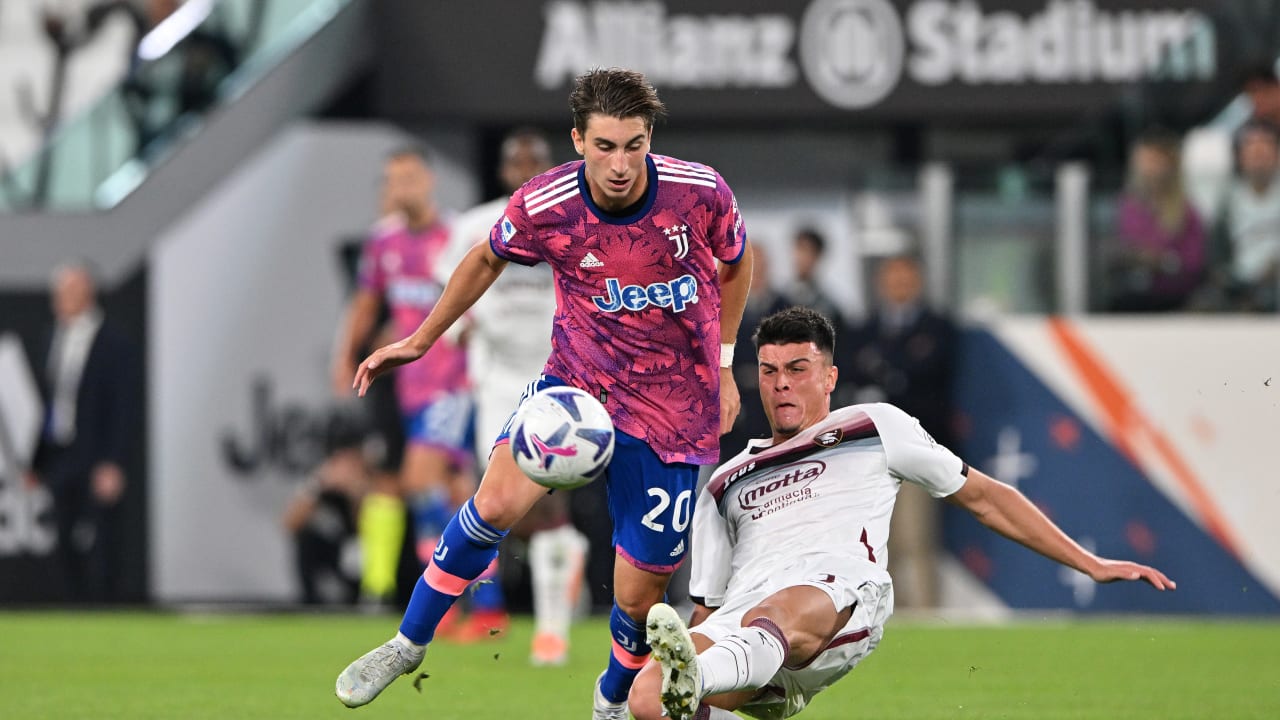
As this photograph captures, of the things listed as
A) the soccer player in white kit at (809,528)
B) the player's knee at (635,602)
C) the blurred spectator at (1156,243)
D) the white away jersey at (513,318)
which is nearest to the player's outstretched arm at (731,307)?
the soccer player in white kit at (809,528)

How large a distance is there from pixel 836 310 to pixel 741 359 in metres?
0.80

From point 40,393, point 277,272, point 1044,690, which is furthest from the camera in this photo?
point 277,272

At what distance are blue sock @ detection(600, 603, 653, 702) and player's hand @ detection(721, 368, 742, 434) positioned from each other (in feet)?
2.34

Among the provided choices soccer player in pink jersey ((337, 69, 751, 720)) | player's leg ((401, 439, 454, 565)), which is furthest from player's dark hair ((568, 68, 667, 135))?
player's leg ((401, 439, 454, 565))

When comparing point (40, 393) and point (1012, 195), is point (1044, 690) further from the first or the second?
point (40, 393)

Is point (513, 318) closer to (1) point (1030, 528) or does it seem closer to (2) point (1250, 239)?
(1) point (1030, 528)

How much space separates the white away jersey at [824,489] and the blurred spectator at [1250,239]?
293 inches

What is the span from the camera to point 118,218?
14773mm

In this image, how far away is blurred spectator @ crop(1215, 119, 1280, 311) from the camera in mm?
12859

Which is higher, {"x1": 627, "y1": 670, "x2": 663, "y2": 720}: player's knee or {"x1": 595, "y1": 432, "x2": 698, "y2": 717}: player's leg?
{"x1": 595, "y1": 432, "x2": 698, "y2": 717}: player's leg

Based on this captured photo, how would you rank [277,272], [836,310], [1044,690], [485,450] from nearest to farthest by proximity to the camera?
[1044,690]
[485,450]
[836,310]
[277,272]

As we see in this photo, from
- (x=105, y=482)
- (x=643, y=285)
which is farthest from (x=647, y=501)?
(x=105, y=482)

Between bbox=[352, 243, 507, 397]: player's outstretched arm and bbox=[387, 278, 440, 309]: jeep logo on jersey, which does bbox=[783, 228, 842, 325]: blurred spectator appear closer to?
bbox=[387, 278, 440, 309]: jeep logo on jersey

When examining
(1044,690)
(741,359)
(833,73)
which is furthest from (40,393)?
(1044,690)
